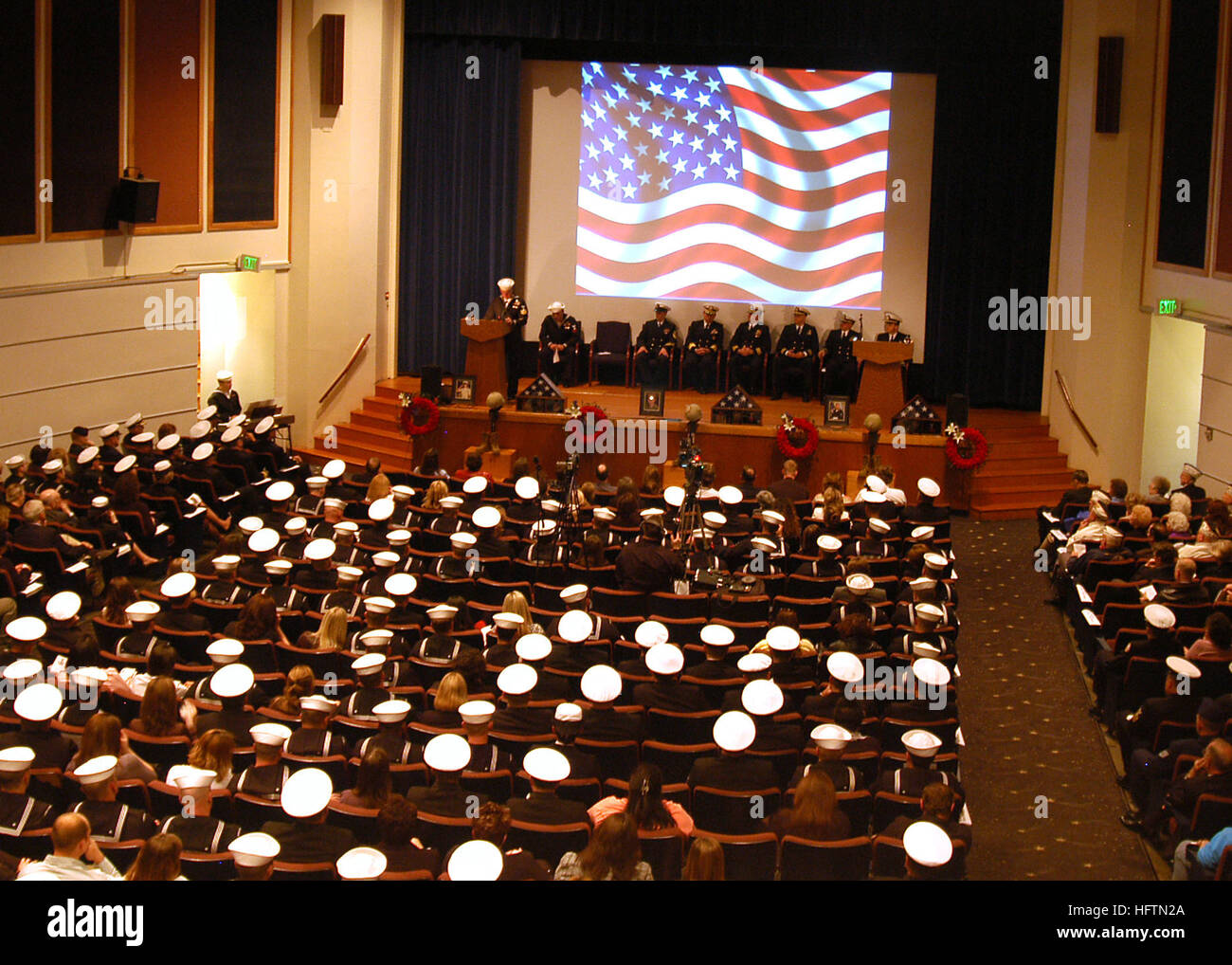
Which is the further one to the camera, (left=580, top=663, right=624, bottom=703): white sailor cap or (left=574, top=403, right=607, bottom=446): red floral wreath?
(left=574, top=403, right=607, bottom=446): red floral wreath

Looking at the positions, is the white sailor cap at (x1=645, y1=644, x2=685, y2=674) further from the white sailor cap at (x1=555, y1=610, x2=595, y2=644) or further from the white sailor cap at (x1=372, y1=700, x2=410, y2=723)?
the white sailor cap at (x1=372, y1=700, x2=410, y2=723)

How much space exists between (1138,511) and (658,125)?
8.48 m

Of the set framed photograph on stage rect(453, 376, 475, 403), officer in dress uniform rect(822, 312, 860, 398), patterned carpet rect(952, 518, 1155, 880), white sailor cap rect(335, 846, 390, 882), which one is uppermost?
officer in dress uniform rect(822, 312, 860, 398)

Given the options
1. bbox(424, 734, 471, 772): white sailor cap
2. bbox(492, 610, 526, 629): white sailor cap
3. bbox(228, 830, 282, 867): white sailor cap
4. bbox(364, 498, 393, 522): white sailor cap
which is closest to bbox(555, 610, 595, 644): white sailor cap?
bbox(492, 610, 526, 629): white sailor cap

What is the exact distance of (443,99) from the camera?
16.1m

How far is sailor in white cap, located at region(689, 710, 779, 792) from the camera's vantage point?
564 centimetres

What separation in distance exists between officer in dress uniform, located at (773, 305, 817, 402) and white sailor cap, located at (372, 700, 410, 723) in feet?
32.4

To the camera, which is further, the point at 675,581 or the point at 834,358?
the point at 834,358

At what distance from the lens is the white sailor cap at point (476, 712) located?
18.9ft

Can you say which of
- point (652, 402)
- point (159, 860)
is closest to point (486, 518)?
point (652, 402)

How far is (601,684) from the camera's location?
6418 millimetres

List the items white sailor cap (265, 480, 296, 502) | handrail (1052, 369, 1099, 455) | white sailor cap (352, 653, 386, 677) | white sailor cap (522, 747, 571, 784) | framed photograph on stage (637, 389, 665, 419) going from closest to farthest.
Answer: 1. white sailor cap (522, 747, 571, 784)
2. white sailor cap (352, 653, 386, 677)
3. white sailor cap (265, 480, 296, 502)
4. framed photograph on stage (637, 389, 665, 419)
5. handrail (1052, 369, 1099, 455)
